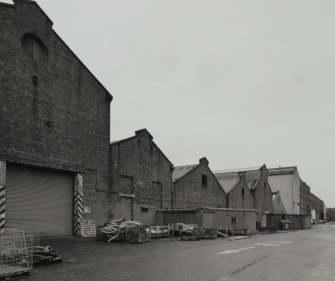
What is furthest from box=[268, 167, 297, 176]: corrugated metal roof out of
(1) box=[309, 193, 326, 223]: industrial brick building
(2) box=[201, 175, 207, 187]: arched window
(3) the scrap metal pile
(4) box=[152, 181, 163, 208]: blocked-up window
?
(3) the scrap metal pile

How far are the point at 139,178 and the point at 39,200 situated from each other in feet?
32.3

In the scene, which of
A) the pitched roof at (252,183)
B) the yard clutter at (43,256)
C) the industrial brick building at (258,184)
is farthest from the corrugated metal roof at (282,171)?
the yard clutter at (43,256)

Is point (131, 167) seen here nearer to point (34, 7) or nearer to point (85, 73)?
point (85, 73)

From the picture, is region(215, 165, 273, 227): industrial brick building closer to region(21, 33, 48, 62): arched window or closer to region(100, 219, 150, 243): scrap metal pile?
region(100, 219, 150, 243): scrap metal pile

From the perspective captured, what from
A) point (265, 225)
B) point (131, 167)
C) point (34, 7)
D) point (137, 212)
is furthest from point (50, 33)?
point (265, 225)

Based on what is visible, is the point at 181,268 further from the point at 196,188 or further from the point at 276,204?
the point at 276,204

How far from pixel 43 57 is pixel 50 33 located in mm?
1691

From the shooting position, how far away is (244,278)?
9859 millimetres

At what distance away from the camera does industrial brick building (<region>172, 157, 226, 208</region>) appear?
3619 centimetres

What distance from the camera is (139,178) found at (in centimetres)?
3059

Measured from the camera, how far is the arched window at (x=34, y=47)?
877 inches

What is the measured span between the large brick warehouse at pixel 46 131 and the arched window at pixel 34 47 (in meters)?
0.06

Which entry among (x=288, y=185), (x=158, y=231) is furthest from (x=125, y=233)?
(x=288, y=185)

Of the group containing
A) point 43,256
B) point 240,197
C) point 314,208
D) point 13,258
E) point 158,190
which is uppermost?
point 158,190
